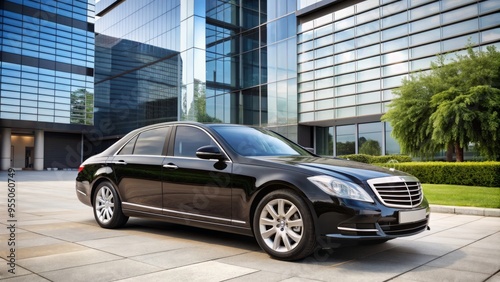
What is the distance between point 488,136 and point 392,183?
56.5 ft

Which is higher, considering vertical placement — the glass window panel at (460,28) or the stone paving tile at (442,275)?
the glass window panel at (460,28)

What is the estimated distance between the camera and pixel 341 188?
4.13 meters

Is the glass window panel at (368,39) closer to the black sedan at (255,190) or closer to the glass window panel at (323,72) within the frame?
Answer: the glass window panel at (323,72)

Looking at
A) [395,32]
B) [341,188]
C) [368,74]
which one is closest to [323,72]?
[368,74]

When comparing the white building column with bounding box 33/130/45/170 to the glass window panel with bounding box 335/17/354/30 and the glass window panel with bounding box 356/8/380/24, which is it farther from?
the glass window panel with bounding box 356/8/380/24

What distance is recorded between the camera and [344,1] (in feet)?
95.1

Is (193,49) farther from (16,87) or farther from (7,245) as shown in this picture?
(7,245)

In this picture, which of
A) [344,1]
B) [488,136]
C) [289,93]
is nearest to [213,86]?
[289,93]

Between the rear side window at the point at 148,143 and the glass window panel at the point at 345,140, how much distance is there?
25.9m

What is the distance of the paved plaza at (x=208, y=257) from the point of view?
3.72 metres

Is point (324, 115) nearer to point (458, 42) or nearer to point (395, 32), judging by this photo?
point (395, 32)

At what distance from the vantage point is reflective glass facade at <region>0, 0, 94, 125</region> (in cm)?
4084

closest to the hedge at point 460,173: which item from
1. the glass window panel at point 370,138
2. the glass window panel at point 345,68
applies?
the glass window panel at point 370,138

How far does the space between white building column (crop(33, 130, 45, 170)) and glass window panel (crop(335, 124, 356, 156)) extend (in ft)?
111
